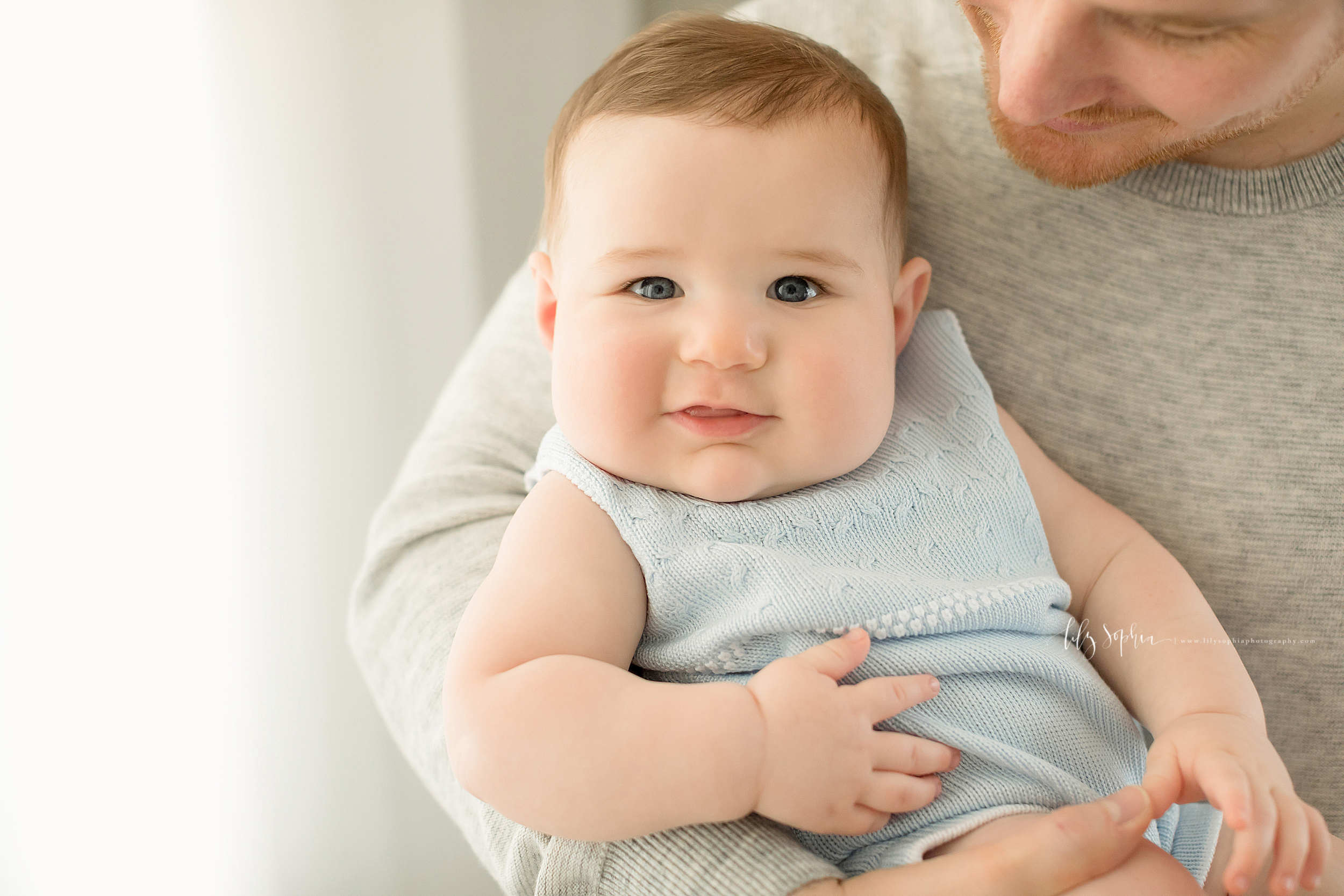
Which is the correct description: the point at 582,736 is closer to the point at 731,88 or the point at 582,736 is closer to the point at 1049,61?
the point at 731,88

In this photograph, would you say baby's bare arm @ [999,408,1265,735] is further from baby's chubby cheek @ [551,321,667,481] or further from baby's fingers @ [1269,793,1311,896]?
baby's chubby cheek @ [551,321,667,481]

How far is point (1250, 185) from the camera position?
3.54ft

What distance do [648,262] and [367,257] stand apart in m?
1.11

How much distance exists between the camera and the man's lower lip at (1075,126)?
3.42 ft

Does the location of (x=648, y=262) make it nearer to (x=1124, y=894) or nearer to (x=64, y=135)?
(x=1124, y=894)

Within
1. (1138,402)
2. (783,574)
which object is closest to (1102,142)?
(1138,402)

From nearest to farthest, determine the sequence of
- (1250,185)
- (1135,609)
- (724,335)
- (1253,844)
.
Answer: (1253,844), (724,335), (1135,609), (1250,185)

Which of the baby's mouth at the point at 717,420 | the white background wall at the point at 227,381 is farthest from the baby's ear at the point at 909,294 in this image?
the white background wall at the point at 227,381

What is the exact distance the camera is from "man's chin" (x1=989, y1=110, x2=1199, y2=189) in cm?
104

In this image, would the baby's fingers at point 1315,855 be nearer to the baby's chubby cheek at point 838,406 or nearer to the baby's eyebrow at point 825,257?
the baby's chubby cheek at point 838,406

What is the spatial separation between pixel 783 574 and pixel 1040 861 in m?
0.31

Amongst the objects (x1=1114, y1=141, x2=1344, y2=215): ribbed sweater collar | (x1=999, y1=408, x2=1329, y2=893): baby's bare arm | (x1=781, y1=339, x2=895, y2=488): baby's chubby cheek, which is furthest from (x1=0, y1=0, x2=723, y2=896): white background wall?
(x1=1114, y1=141, x2=1344, y2=215): ribbed sweater collar

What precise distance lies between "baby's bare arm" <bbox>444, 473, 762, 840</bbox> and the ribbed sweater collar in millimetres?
819

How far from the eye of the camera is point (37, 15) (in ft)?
3.99
